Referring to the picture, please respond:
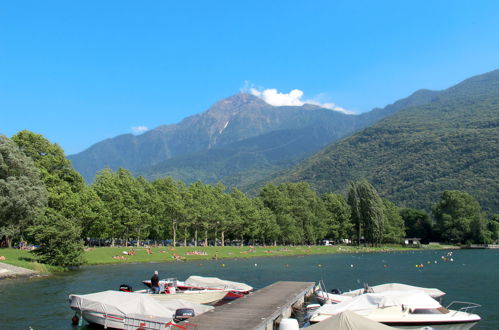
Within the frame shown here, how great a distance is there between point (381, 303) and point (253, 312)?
727cm

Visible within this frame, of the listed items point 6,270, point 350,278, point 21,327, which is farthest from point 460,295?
point 6,270

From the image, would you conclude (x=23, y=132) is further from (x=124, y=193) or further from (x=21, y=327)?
(x=21, y=327)

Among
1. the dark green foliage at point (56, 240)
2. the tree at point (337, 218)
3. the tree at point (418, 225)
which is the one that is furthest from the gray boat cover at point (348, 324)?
the tree at point (418, 225)

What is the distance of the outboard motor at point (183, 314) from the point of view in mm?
22650

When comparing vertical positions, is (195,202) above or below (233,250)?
above

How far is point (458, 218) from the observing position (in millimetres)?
144625

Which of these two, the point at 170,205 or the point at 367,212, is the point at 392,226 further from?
the point at 170,205

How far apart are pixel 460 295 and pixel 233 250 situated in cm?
5675

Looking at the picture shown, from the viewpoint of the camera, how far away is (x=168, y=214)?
90938 mm

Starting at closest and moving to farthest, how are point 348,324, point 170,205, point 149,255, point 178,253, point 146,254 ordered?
1. point 348,324
2. point 149,255
3. point 146,254
4. point 178,253
5. point 170,205

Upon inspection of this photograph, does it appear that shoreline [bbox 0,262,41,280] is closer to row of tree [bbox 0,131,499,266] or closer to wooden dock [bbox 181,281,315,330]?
row of tree [bbox 0,131,499,266]

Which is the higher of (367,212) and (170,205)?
(170,205)

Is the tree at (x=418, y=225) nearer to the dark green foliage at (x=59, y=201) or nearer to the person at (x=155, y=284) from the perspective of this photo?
the dark green foliage at (x=59, y=201)

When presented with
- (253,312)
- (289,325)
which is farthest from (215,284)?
(289,325)
